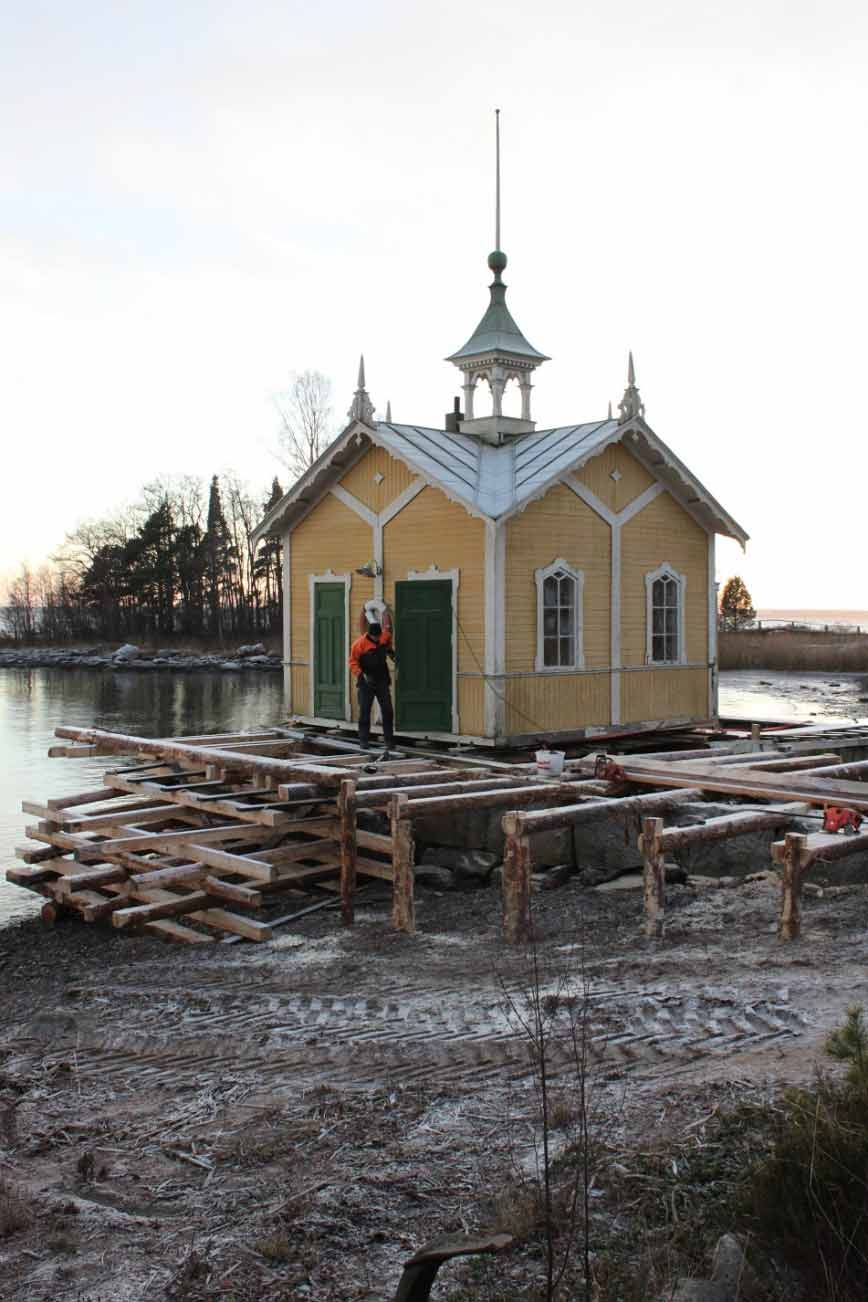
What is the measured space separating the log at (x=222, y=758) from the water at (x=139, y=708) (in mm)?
2522

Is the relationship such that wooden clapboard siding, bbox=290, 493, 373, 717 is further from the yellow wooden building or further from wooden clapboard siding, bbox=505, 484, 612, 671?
wooden clapboard siding, bbox=505, 484, 612, 671

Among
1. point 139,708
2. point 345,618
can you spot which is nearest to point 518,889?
point 345,618

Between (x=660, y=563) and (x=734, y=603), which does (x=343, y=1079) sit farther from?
(x=734, y=603)

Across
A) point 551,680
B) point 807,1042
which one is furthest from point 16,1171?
point 551,680

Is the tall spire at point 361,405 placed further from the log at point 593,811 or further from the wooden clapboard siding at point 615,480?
the log at point 593,811

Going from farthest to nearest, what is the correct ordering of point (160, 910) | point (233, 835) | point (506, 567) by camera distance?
point (506, 567), point (233, 835), point (160, 910)

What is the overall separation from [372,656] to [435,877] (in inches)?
127

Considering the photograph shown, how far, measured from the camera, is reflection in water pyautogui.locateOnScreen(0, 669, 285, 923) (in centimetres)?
2645

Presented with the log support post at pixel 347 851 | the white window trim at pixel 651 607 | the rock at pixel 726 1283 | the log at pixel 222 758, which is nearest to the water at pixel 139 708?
the log at pixel 222 758

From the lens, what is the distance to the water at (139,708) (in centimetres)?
2728

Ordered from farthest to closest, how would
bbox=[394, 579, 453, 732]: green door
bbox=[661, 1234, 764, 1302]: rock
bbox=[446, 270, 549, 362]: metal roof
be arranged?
bbox=[446, 270, 549, 362]: metal roof < bbox=[394, 579, 453, 732]: green door < bbox=[661, 1234, 764, 1302]: rock

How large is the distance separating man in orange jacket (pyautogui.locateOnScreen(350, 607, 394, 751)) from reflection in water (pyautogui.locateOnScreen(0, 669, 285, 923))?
18.0ft

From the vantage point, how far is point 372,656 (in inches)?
654

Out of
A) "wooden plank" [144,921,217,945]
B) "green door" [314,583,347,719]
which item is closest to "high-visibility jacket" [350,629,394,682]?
"green door" [314,583,347,719]
